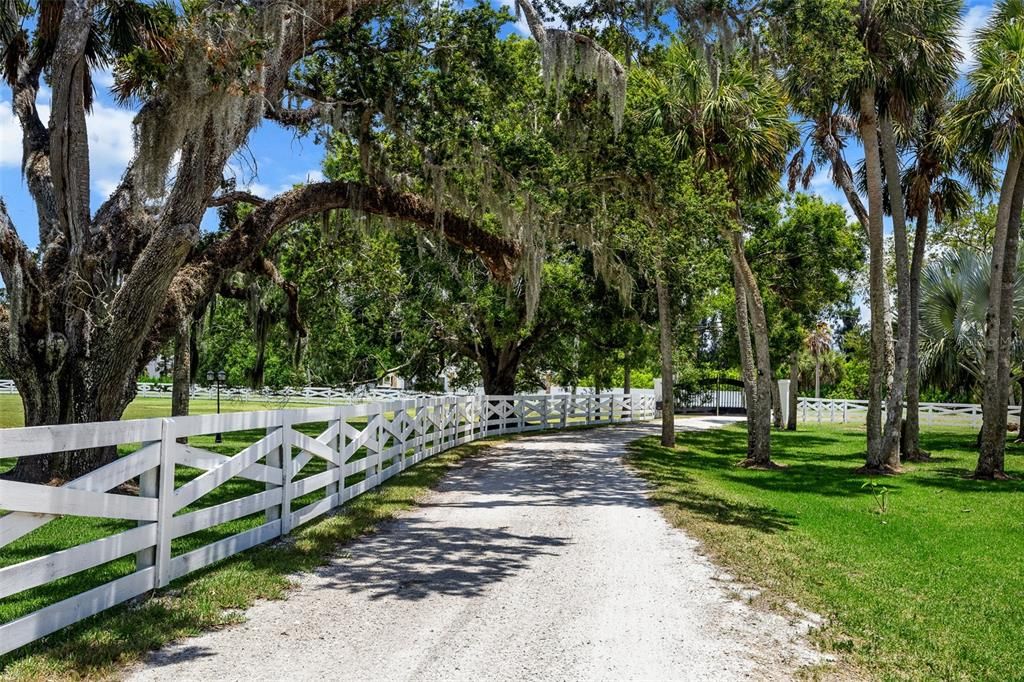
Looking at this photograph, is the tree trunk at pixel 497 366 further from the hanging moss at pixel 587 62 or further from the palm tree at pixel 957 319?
the hanging moss at pixel 587 62

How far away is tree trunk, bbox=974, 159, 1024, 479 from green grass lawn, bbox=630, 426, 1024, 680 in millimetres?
799

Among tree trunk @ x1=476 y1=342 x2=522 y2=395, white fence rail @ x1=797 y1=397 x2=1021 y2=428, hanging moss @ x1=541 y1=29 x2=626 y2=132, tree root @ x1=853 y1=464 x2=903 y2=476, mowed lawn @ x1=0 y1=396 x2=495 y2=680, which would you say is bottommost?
tree root @ x1=853 y1=464 x2=903 y2=476

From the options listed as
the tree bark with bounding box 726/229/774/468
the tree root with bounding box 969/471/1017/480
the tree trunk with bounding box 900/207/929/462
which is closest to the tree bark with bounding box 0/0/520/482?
the tree bark with bounding box 726/229/774/468

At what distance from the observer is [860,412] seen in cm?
3719

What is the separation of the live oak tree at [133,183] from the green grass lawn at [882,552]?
21.3 feet

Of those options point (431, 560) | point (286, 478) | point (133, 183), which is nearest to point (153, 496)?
point (286, 478)

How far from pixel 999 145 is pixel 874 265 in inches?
116

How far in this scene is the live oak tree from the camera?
8344mm

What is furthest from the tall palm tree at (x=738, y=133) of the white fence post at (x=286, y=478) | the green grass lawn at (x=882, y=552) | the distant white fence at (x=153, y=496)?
the white fence post at (x=286, y=478)

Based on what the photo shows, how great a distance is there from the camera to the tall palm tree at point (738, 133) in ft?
48.8

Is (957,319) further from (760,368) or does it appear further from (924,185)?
(760,368)

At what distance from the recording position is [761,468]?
54.2ft

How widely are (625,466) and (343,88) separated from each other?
8385mm

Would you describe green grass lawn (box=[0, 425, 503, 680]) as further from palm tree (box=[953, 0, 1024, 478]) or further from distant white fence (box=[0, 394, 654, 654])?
palm tree (box=[953, 0, 1024, 478])
